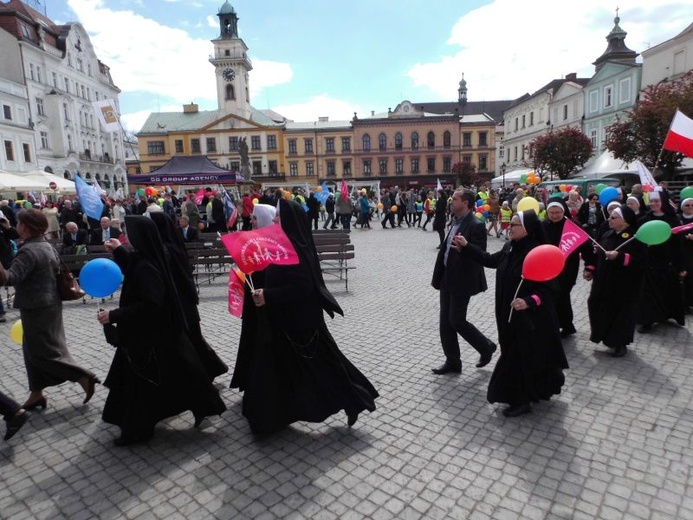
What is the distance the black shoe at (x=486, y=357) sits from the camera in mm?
5047

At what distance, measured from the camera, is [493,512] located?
A: 9.56 feet

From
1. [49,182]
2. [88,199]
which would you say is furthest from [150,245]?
[49,182]

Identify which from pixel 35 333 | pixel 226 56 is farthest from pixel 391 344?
pixel 226 56

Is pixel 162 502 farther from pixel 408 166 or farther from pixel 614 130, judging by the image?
pixel 408 166

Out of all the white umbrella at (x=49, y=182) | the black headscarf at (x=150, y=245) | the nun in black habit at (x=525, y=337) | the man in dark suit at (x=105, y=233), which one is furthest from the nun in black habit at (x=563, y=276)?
the white umbrella at (x=49, y=182)

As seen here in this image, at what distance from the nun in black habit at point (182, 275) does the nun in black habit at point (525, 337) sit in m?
2.86

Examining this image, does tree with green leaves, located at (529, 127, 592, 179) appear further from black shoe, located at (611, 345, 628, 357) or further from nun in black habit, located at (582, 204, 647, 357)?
black shoe, located at (611, 345, 628, 357)

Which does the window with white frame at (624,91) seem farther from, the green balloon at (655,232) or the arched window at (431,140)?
the green balloon at (655,232)

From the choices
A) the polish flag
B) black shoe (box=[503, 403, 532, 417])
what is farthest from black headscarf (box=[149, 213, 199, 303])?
the polish flag

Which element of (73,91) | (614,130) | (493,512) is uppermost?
(73,91)

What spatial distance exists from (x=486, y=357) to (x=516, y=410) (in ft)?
3.37

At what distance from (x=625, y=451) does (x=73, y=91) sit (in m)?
61.7

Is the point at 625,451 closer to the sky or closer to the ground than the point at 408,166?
closer to the ground

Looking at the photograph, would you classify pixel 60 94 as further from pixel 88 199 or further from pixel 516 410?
pixel 516 410
